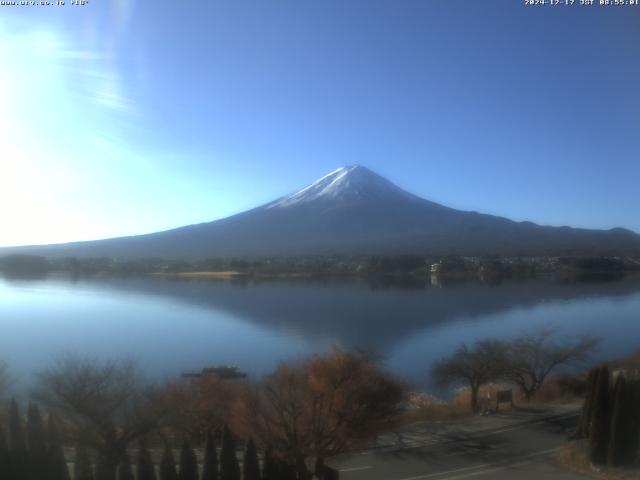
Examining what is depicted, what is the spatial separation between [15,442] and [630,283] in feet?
109

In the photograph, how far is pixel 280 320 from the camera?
18938 millimetres

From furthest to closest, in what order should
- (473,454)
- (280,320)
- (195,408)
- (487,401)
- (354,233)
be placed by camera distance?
(354,233), (280,320), (487,401), (195,408), (473,454)

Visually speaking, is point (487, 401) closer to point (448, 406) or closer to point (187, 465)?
point (448, 406)

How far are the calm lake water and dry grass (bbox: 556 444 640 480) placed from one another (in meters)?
5.15

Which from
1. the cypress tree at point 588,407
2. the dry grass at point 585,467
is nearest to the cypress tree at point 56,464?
the dry grass at point 585,467

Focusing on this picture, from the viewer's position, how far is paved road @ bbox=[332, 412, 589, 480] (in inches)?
202

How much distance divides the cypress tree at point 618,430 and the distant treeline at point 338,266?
1204 inches

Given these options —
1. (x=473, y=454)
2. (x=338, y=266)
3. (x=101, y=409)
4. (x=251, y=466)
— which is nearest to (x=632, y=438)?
(x=473, y=454)

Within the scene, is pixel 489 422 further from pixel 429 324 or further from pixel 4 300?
pixel 4 300

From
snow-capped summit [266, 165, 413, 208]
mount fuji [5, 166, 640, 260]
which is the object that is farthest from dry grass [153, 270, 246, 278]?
snow-capped summit [266, 165, 413, 208]

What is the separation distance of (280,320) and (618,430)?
1443 centimetres

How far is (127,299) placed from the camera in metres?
24.6

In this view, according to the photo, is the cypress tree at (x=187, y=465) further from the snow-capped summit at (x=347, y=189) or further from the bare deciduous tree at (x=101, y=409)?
the snow-capped summit at (x=347, y=189)

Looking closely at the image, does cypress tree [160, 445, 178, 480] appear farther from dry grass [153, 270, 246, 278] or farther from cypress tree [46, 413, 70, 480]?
dry grass [153, 270, 246, 278]
